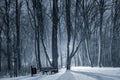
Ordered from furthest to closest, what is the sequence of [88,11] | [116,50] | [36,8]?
[116,50] < [88,11] < [36,8]

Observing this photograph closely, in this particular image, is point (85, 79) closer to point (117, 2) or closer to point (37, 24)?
point (37, 24)

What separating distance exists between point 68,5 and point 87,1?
6.54 meters

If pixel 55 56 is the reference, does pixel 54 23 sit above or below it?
above

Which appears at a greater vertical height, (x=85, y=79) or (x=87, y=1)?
(x=87, y=1)

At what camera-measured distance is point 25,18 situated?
124ft

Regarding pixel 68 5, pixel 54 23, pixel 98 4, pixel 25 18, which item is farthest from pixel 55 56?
pixel 25 18

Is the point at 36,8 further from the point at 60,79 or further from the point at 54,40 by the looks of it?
the point at 60,79

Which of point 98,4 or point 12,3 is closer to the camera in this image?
point 98,4

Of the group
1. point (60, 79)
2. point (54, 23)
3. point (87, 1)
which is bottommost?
point (60, 79)

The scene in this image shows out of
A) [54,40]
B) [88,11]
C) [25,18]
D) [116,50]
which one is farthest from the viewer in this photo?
[116,50]

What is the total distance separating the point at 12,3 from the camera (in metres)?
28.8

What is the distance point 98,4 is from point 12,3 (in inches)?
447

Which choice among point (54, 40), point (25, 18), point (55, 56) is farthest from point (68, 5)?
point (25, 18)

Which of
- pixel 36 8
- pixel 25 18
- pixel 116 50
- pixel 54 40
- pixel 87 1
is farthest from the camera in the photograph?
pixel 116 50
